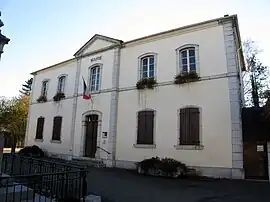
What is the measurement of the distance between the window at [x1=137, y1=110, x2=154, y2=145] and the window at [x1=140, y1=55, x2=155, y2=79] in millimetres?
1894

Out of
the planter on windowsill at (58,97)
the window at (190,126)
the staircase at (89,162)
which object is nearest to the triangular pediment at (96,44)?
the planter on windowsill at (58,97)

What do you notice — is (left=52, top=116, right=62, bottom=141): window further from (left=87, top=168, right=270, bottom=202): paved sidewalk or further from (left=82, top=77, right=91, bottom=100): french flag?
(left=87, top=168, right=270, bottom=202): paved sidewalk

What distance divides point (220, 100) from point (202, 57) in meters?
2.06

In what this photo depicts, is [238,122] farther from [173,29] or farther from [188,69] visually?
[173,29]

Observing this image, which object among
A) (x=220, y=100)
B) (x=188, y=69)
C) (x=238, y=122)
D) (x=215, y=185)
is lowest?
(x=215, y=185)

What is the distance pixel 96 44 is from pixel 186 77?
6.34 m

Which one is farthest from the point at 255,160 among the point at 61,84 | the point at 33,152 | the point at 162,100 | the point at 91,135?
the point at 33,152

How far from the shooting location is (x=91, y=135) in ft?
41.4

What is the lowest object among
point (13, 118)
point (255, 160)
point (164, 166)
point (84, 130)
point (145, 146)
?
point (164, 166)

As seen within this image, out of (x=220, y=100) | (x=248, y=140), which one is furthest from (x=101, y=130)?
(x=248, y=140)

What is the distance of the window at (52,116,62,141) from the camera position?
14.3m

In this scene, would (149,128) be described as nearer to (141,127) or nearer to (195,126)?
(141,127)

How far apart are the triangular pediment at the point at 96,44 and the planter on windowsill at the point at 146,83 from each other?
2903 millimetres

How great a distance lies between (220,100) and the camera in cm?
909
